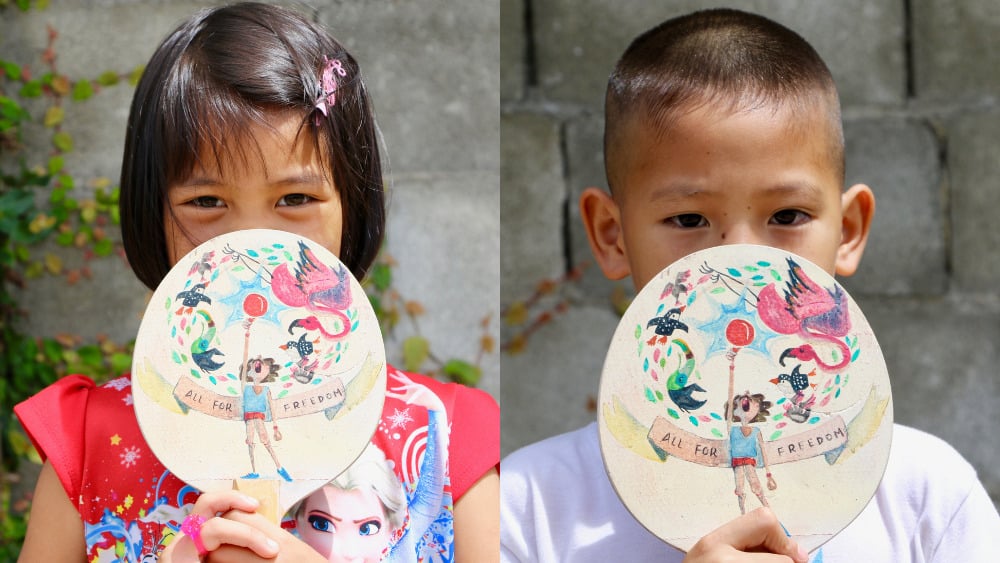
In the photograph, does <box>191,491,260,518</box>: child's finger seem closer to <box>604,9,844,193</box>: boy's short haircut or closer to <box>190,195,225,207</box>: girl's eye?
<box>190,195,225,207</box>: girl's eye

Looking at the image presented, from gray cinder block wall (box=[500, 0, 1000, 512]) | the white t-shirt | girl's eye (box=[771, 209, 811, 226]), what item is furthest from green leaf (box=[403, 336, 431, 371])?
girl's eye (box=[771, 209, 811, 226])

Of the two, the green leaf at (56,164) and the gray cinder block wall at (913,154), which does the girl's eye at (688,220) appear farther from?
the green leaf at (56,164)

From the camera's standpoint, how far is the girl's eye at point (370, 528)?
122 centimetres

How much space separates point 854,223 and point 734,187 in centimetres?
28

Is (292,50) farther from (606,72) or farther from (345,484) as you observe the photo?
(606,72)

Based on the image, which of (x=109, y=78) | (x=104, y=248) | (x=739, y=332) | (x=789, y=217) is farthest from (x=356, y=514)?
(x=109, y=78)

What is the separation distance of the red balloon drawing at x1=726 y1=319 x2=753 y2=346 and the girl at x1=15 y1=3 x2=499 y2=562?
0.36 metres

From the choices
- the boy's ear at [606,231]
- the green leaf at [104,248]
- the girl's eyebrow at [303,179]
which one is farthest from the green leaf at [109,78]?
the boy's ear at [606,231]

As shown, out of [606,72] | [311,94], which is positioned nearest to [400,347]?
[606,72]

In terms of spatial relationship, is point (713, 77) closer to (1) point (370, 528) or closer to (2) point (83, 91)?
(1) point (370, 528)

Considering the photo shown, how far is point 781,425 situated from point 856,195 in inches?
17.3

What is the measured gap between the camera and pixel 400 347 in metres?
Answer: 1.95

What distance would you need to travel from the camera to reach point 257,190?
118cm

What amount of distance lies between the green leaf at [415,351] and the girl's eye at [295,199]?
2.43 ft
